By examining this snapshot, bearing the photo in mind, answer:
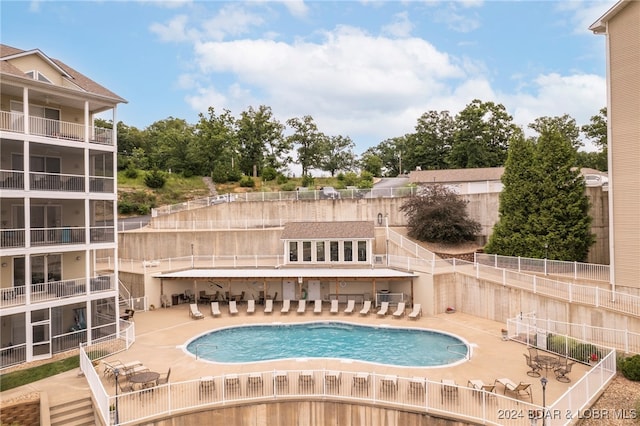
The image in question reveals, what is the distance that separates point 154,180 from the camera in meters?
47.7

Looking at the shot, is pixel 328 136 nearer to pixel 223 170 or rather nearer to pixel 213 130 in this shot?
pixel 213 130

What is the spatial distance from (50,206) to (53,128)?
3898 millimetres

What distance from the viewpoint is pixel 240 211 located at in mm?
35500

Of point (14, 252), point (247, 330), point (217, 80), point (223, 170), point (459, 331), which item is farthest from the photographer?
point (223, 170)

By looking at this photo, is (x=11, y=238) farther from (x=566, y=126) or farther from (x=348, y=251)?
(x=566, y=126)

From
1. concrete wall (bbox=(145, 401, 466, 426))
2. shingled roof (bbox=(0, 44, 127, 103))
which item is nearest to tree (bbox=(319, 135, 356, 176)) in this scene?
shingled roof (bbox=(0, 44, 127, 103))

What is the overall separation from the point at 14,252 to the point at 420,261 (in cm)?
Result: 2090

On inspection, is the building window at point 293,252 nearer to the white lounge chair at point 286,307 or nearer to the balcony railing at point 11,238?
the white lounge chair at point 286,307

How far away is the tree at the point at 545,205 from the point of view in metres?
23.2

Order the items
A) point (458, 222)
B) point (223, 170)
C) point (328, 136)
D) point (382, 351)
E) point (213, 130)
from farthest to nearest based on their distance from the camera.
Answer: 1. point (328, 136)
2. point (213, 130)
3. point (223, 170)
4. point (458, 222)
5. point (382, 351)

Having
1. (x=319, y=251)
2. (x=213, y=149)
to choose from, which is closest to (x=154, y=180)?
(x=213, y=149)

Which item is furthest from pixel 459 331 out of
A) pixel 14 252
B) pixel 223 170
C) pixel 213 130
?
pixel 213 130

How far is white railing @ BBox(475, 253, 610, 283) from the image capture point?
20.2 meters

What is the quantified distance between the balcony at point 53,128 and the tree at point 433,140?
2032 inches
